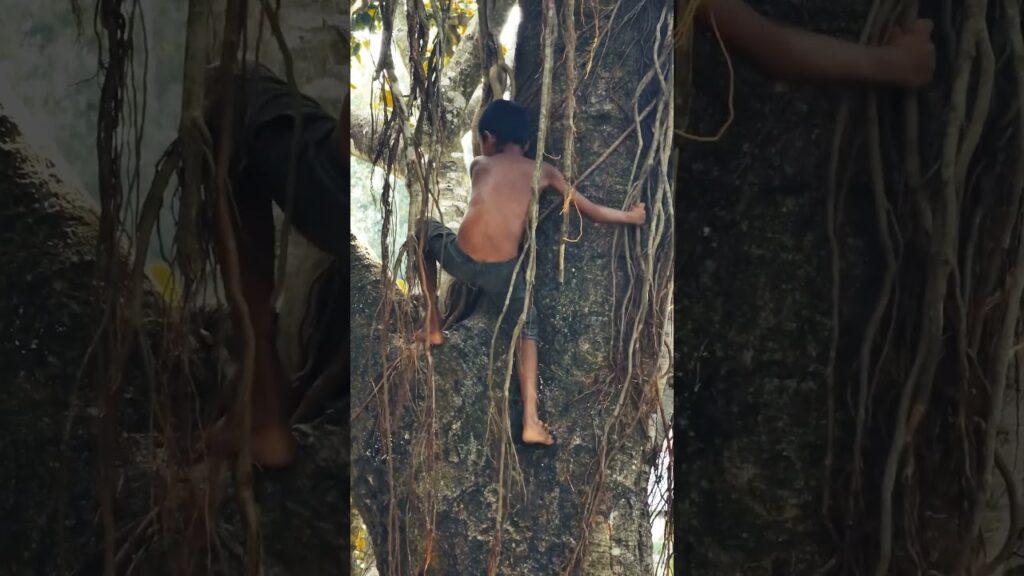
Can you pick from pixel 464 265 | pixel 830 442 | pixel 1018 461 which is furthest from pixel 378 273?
pixel 1018 461

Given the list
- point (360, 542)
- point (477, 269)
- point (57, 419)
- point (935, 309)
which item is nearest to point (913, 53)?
point (935, 309)

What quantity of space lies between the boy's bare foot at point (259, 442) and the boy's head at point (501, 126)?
37cm

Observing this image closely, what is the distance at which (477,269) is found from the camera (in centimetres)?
111

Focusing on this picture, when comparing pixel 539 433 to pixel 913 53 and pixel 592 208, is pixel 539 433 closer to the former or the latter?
pixel 592 208

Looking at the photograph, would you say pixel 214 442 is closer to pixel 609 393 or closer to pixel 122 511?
pixel 122 511

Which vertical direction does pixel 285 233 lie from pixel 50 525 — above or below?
above

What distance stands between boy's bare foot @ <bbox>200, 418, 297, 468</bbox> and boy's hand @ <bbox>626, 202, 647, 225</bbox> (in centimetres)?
43

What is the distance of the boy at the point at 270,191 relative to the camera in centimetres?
111

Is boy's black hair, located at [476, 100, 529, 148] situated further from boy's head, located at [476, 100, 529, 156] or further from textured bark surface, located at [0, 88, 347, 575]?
textured bark surface, located at [0, 88, 347, 575]

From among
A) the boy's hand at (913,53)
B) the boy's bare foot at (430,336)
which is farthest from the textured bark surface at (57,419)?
the boy's hand at (913,53)

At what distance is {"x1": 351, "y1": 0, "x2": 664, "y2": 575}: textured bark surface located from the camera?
1.10 meters

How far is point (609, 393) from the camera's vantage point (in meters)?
1.11

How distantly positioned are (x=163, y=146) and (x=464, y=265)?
1.11 ft

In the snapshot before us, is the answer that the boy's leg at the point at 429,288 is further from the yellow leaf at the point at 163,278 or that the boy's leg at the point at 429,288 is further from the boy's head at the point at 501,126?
the yellow leaf at the point at 163,278
